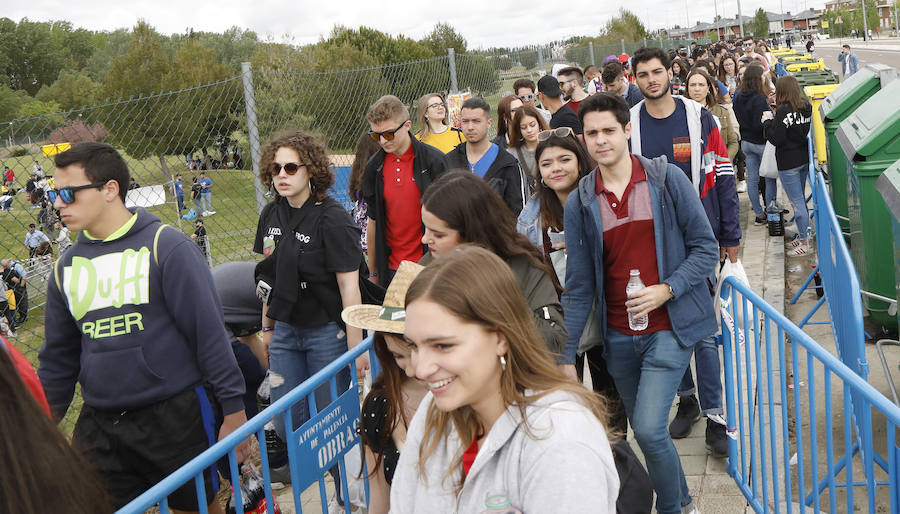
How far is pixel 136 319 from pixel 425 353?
175 centimetres

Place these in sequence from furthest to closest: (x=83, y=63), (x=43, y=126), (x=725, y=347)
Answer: (x=83, y=63), (x=43, y=126), (x=725, y=347)

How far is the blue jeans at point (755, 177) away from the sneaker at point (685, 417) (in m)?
5.08

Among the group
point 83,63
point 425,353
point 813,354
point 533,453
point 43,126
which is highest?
point 83,63

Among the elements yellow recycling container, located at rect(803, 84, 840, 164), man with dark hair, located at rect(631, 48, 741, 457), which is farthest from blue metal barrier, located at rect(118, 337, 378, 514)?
yellow recycling container, located at rect(803, 84, 840, 164)

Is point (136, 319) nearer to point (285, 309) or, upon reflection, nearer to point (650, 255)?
point (285, 309)

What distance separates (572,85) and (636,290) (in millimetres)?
5100

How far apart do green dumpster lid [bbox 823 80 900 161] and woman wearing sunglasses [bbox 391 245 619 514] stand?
13.3 feet

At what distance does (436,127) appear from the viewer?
24.7 ft

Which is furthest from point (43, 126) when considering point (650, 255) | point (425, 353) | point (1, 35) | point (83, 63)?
point (83, 63)

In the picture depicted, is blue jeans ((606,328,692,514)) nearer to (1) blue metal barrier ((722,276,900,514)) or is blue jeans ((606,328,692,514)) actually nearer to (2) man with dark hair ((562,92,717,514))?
(2) man with dark hair ((562,92,717,514))

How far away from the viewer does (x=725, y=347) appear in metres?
4.18

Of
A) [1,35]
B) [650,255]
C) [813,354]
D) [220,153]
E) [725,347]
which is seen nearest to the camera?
[813,354]

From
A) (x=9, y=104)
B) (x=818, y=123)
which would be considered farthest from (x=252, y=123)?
(x=9, y=104)

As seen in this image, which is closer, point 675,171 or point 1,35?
point 675,171
